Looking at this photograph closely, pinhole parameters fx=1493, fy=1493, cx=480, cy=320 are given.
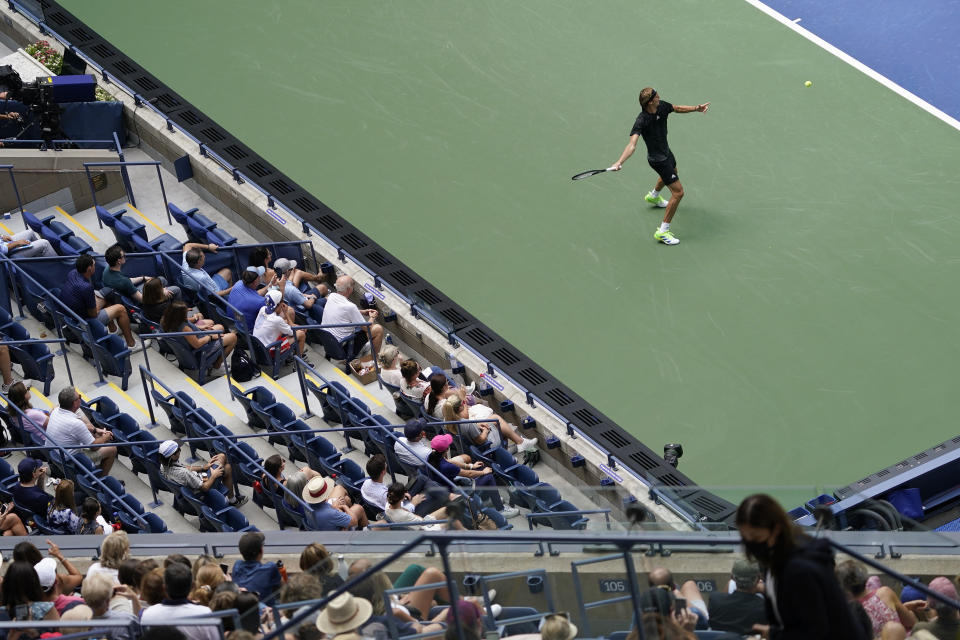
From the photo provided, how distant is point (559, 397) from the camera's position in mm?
12078

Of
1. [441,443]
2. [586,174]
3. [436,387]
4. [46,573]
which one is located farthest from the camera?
[586,174]

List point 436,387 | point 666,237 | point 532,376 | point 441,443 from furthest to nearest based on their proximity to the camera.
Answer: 1. point 666,237
2. point 532,376
3. point 436,387
4. point 441,443

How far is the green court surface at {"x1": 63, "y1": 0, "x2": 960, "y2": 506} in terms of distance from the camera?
11992mm

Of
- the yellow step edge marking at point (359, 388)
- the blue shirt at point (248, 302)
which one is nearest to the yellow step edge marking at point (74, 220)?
the blue shirt at point (248, 302)

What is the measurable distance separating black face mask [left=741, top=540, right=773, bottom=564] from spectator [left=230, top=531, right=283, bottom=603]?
141 inches

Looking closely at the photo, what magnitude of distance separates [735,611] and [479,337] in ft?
22.4

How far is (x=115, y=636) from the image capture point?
6793 millimetres

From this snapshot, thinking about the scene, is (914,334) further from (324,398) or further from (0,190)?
(0,190)

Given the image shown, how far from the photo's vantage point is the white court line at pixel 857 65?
15.0m

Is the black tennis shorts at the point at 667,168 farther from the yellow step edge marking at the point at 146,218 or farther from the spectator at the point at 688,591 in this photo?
the spectator at the point at 688,591

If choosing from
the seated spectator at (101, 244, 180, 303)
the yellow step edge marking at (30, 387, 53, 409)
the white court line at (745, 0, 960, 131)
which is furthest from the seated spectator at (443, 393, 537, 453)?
the white court line at (745, 0, 960, 131)

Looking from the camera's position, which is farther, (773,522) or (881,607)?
(881,607)

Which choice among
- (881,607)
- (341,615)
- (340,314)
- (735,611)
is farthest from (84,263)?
(881,607)

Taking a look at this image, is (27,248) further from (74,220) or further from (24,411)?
(24,411)
